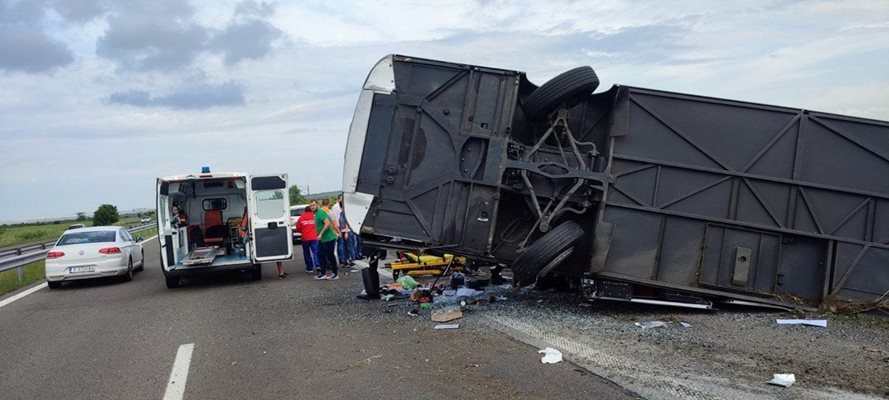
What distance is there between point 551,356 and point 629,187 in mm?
3063

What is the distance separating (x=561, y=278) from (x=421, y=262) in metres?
3.50

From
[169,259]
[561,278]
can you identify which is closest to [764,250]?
[561,278]

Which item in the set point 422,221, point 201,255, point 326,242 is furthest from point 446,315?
point 201,255

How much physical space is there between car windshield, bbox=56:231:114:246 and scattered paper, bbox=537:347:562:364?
1236 cm

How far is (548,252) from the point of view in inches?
320

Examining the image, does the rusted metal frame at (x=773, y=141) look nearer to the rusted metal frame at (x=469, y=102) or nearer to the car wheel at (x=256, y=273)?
the rusted metal frame at (x=469, y=102)

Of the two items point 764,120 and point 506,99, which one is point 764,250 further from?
point 506,99

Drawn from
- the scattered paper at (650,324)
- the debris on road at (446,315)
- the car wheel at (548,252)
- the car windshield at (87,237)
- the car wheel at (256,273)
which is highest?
the car wheel at (548,252)

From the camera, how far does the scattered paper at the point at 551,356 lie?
6286 millimetres

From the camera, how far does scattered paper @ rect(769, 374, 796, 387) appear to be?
5.48m

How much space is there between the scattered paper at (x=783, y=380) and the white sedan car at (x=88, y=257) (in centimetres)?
1378

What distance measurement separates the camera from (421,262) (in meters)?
12.8

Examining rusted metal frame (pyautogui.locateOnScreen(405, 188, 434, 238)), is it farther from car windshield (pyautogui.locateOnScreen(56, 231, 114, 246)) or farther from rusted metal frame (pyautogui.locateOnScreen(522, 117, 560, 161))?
car windshield (pyautogui.locateOnScreen(56, 231, 114, 246))

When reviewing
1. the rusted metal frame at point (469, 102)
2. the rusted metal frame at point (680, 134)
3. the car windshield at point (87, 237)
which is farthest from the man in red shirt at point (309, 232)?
the rusted metal frame at point (680, 134)
